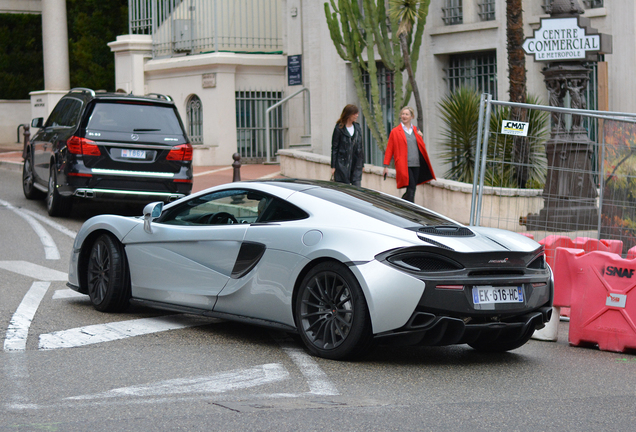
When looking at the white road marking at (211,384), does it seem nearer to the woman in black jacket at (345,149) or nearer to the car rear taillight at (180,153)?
the woman in black jacket at (345,149)

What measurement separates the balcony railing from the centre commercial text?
13.3 m

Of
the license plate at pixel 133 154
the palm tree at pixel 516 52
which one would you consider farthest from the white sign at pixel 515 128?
the license plate at pixel 133 154

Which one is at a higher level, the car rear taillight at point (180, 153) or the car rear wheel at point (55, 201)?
the car rear taillight at point (180, 153)

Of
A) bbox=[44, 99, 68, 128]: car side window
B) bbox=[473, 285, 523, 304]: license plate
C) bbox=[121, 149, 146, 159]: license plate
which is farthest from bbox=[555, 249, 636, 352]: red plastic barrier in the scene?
bbox=[44, 99, 68, 128]: car side window

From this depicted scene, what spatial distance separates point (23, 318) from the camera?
24.8 ft

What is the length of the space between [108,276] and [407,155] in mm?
6666

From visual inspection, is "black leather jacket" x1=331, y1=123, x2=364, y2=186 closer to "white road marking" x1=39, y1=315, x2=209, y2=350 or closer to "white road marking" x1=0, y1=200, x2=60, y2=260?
"white road marking" x1=0, y1=200, x2=60, y2=260

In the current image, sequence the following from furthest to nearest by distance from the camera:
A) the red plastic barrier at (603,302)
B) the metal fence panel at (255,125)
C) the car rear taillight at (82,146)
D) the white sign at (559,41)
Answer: the metal fence panel at (255,125) < the car rear taillight at (82,146) < the white sign at (559,41) < the red plastic barrier at (603,302)

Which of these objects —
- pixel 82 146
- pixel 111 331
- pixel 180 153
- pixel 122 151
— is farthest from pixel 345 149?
pixel 111 331

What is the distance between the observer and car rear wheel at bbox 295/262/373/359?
6015 millimetres

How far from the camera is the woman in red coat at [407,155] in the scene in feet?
44.1

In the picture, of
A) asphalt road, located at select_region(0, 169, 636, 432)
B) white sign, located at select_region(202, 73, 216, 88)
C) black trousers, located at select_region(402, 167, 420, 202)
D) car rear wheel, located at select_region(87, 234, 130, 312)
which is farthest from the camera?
white sign, located at select_region(202, 73, 216, 88)

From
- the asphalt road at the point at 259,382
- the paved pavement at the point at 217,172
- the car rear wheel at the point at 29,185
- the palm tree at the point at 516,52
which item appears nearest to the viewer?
the asphalt road at the point at 259,382

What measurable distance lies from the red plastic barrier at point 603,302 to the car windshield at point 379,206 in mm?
1278
